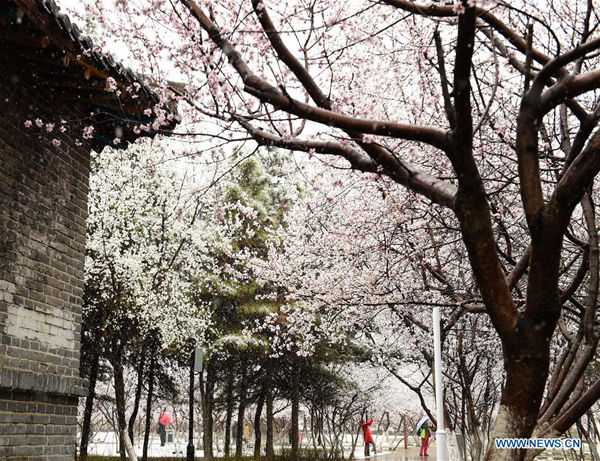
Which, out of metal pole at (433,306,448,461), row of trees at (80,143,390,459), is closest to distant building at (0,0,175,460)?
metal pole at (433,306,448,461)

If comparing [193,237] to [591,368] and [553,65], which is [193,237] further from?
[553,65]

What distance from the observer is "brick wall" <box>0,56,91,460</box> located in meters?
6.23

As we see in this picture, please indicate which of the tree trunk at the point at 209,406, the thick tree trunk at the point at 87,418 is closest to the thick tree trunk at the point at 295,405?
the tree trunk at the point at 209,406

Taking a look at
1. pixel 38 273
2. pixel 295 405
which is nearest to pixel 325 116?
pixel 38 273

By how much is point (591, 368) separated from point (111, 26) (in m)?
18.5

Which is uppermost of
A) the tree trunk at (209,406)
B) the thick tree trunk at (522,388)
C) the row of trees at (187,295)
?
the row of trees at (187,295)

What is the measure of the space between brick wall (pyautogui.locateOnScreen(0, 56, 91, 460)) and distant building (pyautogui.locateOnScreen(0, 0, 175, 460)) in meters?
0.01

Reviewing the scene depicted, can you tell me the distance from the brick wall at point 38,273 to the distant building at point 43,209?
11 millimetres

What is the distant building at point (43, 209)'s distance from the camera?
608 cm

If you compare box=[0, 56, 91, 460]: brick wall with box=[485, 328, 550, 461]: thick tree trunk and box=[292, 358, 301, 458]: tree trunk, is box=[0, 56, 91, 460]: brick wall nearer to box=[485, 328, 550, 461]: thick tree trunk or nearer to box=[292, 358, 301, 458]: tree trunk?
box=[485, 328, 550, 461]: thick tree trunk

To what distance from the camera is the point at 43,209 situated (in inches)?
275

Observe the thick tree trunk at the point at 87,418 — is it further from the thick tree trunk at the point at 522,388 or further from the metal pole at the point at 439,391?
the thick tree trunk at the point at 522,388

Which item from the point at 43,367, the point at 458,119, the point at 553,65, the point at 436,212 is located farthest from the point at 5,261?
the point at 436,212

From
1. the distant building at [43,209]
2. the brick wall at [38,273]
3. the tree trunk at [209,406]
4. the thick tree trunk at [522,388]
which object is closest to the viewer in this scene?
the thick tree trunk at [522,388]
